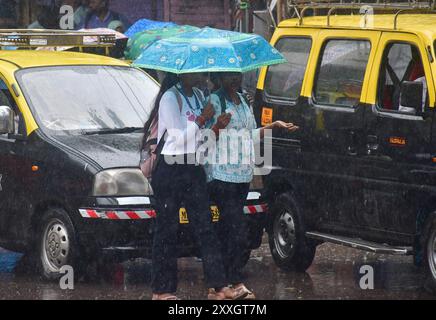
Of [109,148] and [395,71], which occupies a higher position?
[395,71]

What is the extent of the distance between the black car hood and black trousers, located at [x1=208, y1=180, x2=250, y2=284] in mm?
935

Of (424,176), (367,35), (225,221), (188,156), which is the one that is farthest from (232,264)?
(367,35)

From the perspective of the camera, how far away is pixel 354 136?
10.4 meters

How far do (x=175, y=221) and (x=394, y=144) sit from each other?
1817 mm

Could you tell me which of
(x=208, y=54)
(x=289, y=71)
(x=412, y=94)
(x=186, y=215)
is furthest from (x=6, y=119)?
(x=412, y=94)

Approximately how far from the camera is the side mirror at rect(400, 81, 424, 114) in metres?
9.57

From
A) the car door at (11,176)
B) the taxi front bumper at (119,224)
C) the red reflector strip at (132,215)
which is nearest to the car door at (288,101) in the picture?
the taxi front bumper at (119,224)

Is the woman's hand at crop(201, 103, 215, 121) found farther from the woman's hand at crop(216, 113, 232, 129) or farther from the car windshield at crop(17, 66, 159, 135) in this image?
the car windshield at crop(17, 66, 159, 135)

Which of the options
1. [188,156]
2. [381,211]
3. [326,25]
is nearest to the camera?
[188,156]

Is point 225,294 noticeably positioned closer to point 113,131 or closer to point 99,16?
point 113,131

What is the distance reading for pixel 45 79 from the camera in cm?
1114

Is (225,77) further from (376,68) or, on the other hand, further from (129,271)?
(129,271)

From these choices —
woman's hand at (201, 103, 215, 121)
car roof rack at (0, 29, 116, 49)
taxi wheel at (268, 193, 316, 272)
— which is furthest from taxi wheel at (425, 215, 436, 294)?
car roof rack at (0, 29, 116, 49)

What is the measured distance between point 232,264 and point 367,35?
7.23 feet
